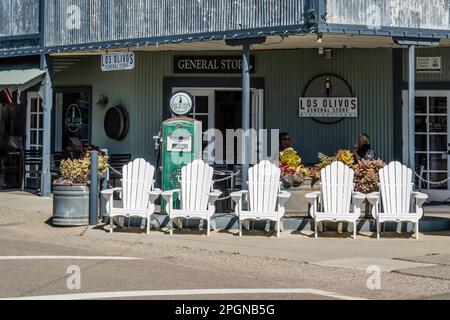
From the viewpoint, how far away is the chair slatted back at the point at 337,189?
1262cm

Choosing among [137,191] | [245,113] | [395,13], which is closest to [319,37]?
[395,13]

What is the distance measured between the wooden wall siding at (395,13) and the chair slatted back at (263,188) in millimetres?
3106

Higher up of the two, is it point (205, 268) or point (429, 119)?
A: point (429, 119)

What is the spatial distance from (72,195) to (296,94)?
20.0 ft

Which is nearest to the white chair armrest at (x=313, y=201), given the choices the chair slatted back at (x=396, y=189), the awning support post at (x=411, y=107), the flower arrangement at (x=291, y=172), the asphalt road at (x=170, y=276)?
the flower arrangement at (x=291, y=172)

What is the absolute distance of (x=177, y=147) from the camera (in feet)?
46.2

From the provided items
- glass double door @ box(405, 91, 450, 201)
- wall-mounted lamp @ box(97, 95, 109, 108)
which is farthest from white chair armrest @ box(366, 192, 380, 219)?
wall-mounted lamp @ box(97, 95, 109, 108)

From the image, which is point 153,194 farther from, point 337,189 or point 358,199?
point 358,199

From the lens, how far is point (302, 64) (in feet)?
56.6

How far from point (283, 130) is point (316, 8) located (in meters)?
4.14

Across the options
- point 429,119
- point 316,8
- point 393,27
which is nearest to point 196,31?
A: point 316,8
